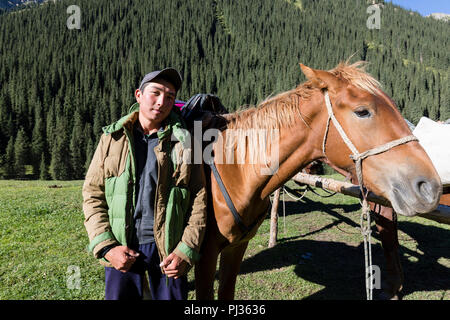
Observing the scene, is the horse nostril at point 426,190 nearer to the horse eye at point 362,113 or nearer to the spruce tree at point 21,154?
the horse eye at point 362,113

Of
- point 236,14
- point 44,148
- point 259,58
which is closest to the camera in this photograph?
point 44,148

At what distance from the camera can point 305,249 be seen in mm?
5609

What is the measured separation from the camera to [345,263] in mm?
4938

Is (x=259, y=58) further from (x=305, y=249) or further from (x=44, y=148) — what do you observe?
(x=305, y=249)

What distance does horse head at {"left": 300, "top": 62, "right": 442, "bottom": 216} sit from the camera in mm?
1365

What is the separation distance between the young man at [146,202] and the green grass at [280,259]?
2.33 metres

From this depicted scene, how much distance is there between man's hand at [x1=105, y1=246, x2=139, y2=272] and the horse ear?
62.2 inches

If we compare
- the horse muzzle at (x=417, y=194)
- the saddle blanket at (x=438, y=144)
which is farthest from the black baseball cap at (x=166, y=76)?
the saddle blanket at (x=438, y=144)

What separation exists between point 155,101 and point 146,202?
642 mm

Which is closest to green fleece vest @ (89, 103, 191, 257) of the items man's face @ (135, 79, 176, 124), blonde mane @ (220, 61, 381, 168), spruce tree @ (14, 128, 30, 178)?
man's face @ (135, 79, 176, 124)

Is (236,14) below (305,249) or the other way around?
the other way around

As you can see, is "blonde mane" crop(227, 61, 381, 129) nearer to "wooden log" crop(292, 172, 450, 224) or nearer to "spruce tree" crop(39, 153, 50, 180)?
"wooden log" crop(292, 172, 450, 224)

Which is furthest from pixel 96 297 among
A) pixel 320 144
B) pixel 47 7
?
pixel 47 7

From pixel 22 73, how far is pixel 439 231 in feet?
234
